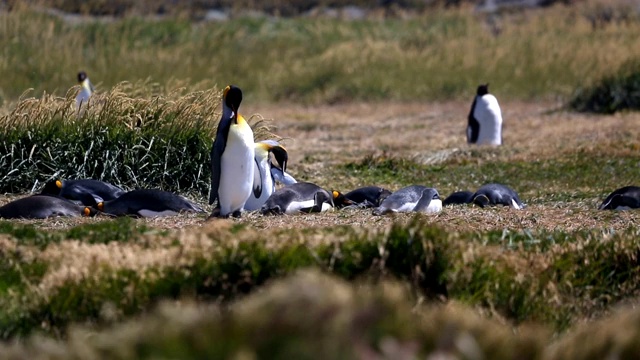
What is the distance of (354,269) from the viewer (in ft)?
20.1

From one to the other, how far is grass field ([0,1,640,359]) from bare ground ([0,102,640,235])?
5cm

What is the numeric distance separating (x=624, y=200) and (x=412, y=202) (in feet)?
5.44

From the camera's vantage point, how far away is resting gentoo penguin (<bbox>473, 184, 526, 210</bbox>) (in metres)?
9.81

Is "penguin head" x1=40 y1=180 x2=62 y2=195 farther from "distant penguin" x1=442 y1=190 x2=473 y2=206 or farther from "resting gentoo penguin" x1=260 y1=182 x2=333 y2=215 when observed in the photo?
"distant penguin" x1=442 y1=190 x2=473 y2=206

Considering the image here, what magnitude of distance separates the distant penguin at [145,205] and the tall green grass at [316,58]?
1241cm

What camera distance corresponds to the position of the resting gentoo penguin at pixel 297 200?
9.13 meters

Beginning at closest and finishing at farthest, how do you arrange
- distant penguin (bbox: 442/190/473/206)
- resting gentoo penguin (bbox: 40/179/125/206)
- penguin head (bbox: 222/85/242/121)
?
penguin head (bbox: 222/85/242/121) < resting gentoo penguin (bbox: 40/179/125/206) < distant penguin (bbox: 442/190/473/206)

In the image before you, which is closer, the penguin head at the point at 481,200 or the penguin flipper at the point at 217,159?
the penguin flipper at the point at 217,159

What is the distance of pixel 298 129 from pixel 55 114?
821cm

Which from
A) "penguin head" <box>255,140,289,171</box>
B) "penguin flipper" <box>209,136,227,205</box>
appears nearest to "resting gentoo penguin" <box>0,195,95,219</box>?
"penguin flipper" <box>209,136,227,205</box>

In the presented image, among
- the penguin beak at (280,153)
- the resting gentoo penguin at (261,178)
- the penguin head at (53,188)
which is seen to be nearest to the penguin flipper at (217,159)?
the resting gentoo penguin at (261,178)

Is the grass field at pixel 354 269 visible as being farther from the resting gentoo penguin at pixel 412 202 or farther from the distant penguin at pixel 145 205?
the distant penguin at pixel 145 205

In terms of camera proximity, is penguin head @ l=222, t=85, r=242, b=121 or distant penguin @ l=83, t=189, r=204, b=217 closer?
distant penguin @ l=83, t=189, r=204, b=217

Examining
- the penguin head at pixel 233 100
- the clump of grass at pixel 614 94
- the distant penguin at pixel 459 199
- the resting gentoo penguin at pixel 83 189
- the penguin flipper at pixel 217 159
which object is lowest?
the clump of grass at pixel 614 94
